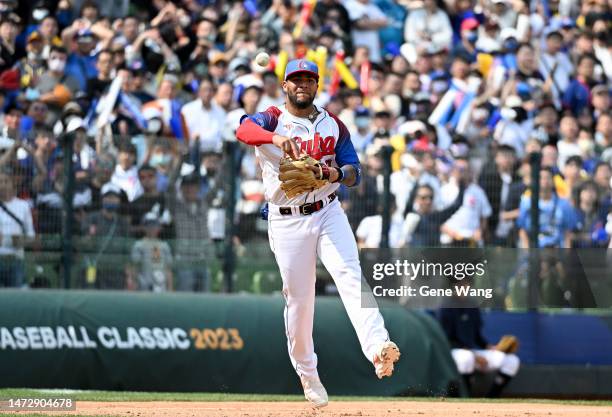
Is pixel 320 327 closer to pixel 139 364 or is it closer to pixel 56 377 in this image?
pixel 139 364

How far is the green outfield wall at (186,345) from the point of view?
11.7m

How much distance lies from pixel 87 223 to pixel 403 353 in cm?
359

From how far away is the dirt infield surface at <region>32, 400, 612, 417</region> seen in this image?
8.88m

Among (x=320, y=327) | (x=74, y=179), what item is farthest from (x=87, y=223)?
(x=320, y=327)

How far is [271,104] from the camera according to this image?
15367mm

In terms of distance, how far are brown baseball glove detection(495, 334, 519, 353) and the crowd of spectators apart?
1.09 meters

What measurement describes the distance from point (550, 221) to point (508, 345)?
1.48 meters

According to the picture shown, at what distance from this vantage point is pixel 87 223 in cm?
1252

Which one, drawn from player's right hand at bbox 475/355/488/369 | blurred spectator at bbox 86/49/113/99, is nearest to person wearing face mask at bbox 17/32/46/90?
blurred spectator at bbox 86/49/113/99

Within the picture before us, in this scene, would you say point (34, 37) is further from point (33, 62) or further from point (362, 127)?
point (362, 127)

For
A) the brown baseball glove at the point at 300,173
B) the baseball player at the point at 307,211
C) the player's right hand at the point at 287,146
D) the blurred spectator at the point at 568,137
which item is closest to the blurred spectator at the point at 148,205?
the baseball player at the point at 307,211

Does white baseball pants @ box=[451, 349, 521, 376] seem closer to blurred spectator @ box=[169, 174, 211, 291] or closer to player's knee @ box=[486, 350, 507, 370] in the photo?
player's knee @ box=[486, 350, 507, 370]
